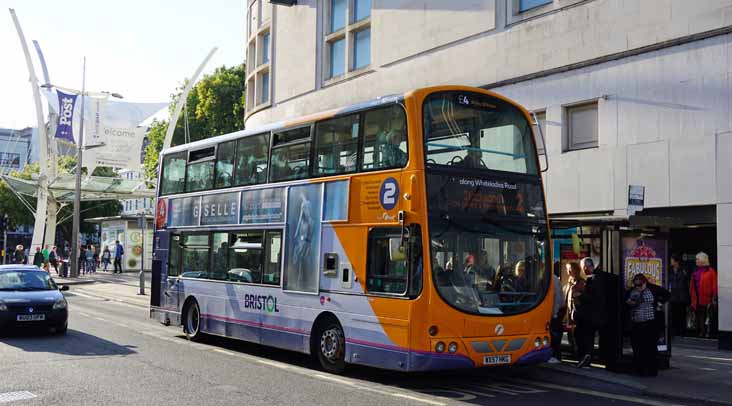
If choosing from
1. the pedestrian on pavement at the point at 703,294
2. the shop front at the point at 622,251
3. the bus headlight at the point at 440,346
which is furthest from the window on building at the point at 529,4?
the bus headlight at the point at 440,346

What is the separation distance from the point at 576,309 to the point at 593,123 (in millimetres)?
7314

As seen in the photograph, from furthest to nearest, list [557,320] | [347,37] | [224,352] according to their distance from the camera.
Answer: [347,37]
[224,352]
[557,320]

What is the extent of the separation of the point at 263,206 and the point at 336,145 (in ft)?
7.15

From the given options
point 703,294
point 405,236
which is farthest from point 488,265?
point 703,294

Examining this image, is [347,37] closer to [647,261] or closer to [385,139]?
[385,139]

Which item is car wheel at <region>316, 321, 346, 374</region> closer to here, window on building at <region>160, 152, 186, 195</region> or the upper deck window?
the upper deck window

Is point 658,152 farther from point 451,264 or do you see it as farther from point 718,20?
point 451,264

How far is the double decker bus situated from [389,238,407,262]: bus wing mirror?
0.07 feet

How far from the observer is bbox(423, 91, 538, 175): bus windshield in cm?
1002

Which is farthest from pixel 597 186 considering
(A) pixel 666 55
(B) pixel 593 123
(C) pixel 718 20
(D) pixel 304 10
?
(D) pixel 304 10

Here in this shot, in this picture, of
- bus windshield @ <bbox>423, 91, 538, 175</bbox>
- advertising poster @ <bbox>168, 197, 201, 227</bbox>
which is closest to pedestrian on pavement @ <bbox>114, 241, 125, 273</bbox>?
advertising poster @ <bbox>168, 197, 201, 227</bbox>

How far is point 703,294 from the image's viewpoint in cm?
1541

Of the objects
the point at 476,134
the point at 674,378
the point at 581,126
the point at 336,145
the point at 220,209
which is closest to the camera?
the point at 476,134

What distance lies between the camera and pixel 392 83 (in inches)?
912
